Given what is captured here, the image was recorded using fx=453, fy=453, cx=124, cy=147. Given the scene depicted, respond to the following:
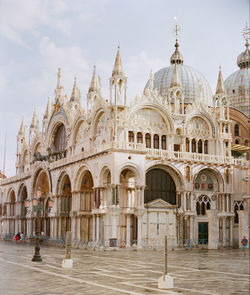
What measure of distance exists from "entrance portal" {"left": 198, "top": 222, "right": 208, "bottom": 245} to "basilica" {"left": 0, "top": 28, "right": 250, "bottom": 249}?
92mm

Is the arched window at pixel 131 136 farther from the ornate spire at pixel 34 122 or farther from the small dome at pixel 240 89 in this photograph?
the small dome at pixel 240 89

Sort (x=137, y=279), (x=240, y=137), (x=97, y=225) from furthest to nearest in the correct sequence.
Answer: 1. (x=240, y=137)
2. (x=97, y=225)
3. (x=137, y=279)

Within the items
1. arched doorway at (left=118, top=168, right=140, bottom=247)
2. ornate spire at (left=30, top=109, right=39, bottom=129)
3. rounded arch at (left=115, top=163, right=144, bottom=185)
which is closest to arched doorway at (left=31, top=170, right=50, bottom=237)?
ornate spire at (left=30, top=109, right=39, bottom=129)

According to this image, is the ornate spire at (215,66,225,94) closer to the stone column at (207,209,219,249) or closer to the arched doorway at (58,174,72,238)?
the stone column at (207,209,219,249)

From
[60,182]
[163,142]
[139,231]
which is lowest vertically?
[139,231]

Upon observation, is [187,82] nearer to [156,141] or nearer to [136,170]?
[156,141]

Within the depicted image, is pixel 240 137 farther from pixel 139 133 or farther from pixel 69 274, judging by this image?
pixel 69 274

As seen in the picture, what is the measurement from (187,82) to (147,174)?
19.5m

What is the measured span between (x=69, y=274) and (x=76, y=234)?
24801 millimetres

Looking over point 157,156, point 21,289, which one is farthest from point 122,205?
point 21,289

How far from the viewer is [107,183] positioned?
39.0 m

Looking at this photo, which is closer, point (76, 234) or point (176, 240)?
point (176, 240)

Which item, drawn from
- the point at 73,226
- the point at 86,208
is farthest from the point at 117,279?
the point at 73,226

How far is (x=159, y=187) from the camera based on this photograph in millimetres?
40844
